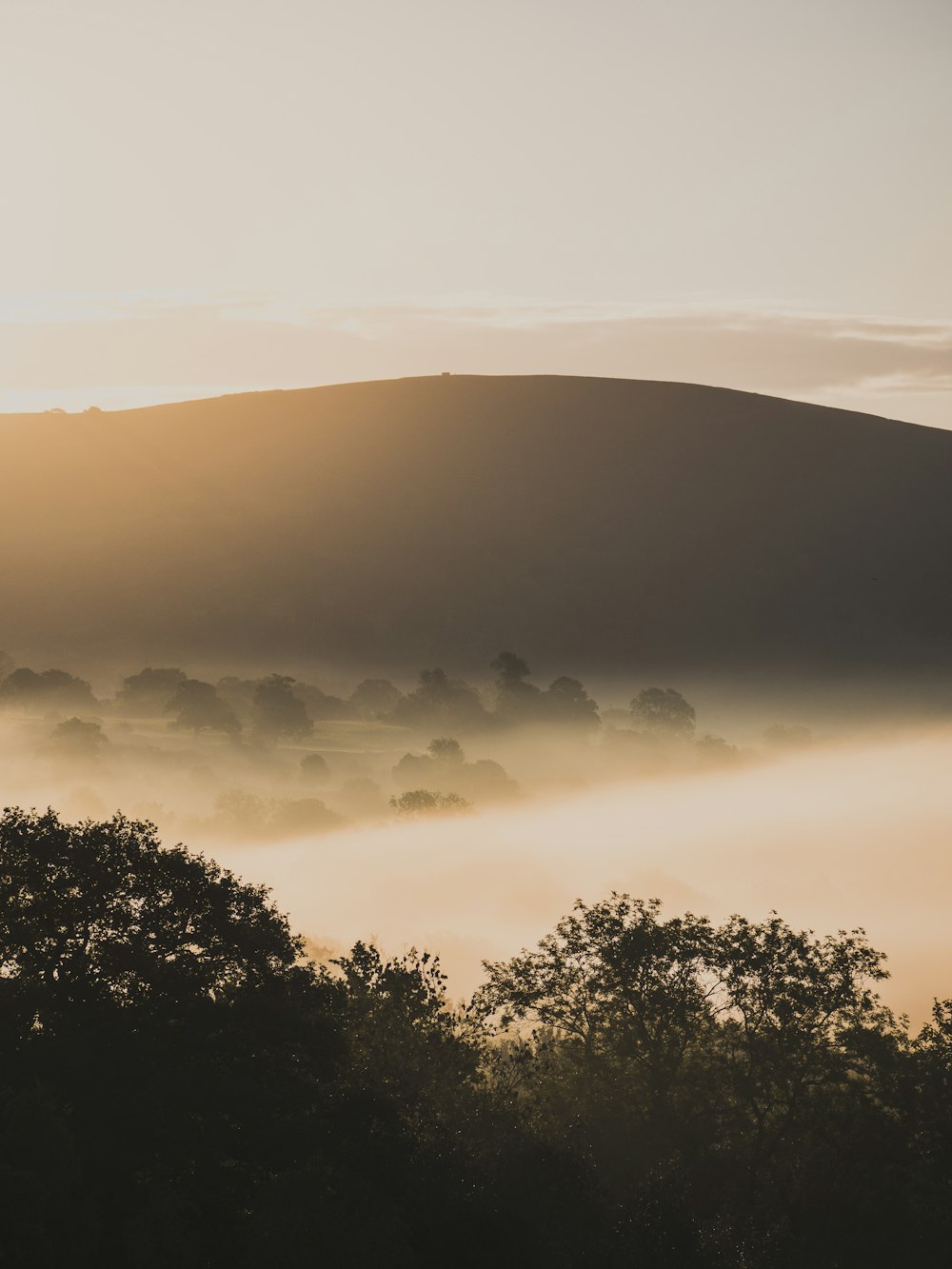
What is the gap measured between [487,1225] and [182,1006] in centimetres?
829

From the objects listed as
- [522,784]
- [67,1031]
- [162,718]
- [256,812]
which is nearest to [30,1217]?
[67,1031]

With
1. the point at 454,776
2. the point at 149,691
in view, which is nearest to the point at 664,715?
the point at 454,776

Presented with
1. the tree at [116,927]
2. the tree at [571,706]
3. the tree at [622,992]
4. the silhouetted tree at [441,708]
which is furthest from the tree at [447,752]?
the tree at [116,927]

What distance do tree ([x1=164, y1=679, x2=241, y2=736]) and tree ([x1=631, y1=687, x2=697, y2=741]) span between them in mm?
45905

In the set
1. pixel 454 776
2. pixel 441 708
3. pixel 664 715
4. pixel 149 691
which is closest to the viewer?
pixel 454 776

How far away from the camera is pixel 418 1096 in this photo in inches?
1351

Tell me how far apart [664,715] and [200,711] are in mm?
52210

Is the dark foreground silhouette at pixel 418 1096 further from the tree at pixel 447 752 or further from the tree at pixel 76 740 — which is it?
the tree at pixel 76 740

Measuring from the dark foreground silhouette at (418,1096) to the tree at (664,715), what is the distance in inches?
4403

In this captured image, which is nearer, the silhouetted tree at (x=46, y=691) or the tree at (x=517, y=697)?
the silhouetted tree at (x=46, y=691)

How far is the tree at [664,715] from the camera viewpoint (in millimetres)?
155625

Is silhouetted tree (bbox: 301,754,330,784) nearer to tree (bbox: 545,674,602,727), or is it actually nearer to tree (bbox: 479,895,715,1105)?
tree (bbox: 545,674,602,727)

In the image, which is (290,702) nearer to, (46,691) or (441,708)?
(441,708)

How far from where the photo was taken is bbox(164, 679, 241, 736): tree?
473 feet
